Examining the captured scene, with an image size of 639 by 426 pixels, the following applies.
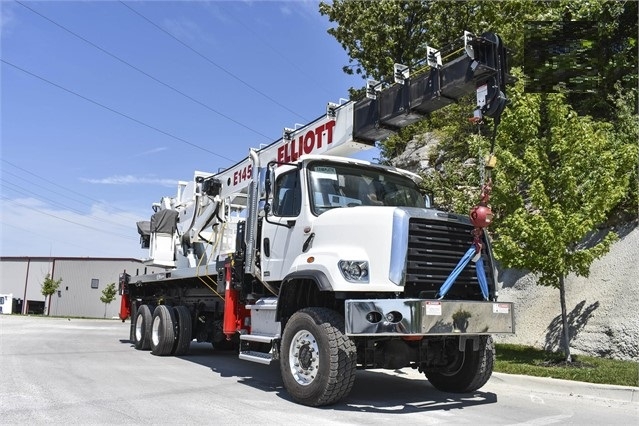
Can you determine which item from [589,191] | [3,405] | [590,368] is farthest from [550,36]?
[3,405]

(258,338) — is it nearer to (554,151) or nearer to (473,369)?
(473,369)

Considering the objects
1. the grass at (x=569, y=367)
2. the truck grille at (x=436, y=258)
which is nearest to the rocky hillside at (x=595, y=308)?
the grass at (x=569, y=367)

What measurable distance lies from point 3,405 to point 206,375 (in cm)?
341

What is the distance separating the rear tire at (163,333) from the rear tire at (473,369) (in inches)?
244

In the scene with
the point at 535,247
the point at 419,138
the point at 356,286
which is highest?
the point at 419,138

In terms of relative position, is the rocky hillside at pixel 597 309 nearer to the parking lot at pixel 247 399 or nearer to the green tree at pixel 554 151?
the green tree at pixel 554 151

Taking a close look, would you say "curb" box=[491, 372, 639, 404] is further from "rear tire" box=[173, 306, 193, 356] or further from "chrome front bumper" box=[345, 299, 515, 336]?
"rear tire" box=[173, 306, 193, 356]

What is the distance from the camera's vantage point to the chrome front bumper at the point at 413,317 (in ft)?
19.3

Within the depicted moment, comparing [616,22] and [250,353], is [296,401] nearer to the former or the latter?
[250,353]

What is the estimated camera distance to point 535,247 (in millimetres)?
9742

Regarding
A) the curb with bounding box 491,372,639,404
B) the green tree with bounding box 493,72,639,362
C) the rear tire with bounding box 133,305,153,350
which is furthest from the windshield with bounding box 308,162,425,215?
the rear tire with bounding box 133,305,153,350

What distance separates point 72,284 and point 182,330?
2095 inches

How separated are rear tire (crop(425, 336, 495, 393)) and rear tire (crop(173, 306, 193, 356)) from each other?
594 cm

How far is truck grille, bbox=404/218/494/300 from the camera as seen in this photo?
255 inches
